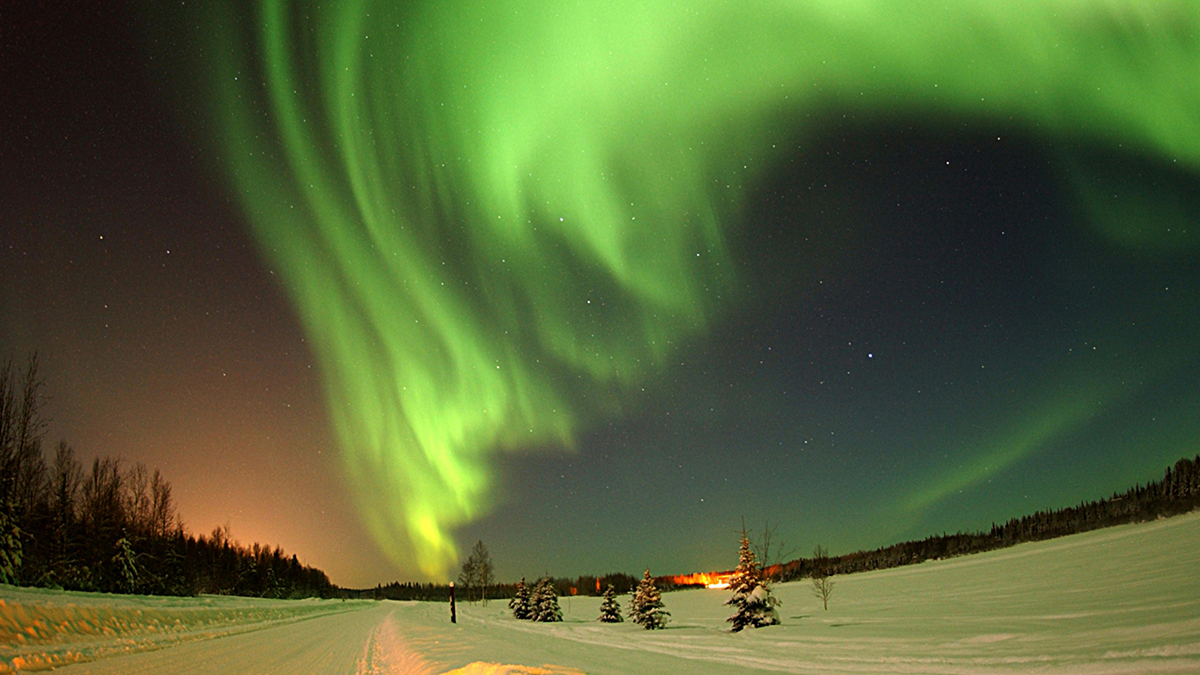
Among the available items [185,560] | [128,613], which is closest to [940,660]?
[128,613]

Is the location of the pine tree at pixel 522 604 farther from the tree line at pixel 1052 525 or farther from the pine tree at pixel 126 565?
the tree line at pixel 1052 525

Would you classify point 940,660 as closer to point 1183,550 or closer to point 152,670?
point 152,670

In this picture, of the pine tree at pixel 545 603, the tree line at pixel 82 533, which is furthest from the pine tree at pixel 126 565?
the pine tree at pixel 545 603

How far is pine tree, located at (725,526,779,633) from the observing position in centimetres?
2756

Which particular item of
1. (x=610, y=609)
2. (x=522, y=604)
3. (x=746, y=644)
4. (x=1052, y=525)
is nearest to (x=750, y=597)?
(x=746, y=644)

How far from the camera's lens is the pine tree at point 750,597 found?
27.6 m

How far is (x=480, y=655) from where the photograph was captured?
1558 cm

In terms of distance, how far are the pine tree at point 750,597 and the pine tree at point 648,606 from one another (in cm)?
671

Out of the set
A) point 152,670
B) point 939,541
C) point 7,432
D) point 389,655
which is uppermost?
point 7,432

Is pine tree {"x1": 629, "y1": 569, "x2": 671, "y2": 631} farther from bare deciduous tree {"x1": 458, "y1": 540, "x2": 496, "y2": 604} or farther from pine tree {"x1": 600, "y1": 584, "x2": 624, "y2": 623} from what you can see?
bare deciduous tree {"x1": 458, "y1": 540, "x2": 496, "y2": 604}

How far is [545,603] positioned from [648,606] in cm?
1485

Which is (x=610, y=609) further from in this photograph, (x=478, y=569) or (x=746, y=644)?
(x=478, y=569)

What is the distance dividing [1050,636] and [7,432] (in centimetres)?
5370

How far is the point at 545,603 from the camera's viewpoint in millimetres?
46219
